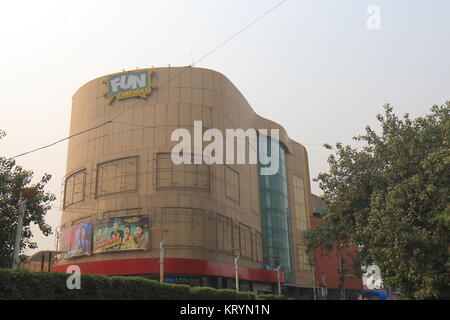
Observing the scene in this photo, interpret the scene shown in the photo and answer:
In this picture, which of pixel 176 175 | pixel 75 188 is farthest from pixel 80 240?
pixel 176 175

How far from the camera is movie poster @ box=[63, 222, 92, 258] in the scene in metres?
52.9

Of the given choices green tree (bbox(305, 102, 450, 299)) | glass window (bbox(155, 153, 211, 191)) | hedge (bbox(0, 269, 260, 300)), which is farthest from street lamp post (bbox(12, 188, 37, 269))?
glass window (bbox(155, 153, 211, 191))

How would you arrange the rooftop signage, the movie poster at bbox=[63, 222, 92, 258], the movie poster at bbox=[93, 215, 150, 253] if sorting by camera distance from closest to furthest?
1. the movie poster at bbox=[93, 215, 150, 253]
2. the movie poster at bbox=[63, 222, 92, 258]
3. the rooftop signage

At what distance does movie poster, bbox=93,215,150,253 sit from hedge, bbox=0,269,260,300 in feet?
76.8

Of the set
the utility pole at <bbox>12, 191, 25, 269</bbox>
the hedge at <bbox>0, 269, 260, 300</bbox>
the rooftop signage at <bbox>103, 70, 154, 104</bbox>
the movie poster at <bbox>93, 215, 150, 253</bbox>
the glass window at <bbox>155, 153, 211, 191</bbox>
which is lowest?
the hedge at <bbox>0, 269, 260, 300</bbox>

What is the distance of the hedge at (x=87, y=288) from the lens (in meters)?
16.3

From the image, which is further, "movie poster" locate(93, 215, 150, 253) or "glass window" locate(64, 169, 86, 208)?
"glass window" locate(64, 169, 86, 208)

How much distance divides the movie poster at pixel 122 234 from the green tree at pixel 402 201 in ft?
75.3

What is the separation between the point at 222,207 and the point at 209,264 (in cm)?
832

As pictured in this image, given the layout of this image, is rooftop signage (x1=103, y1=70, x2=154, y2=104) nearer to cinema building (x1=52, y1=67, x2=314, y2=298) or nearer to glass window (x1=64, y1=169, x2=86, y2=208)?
cinema building (x1=52, y1=67, x2=314, y2=298)

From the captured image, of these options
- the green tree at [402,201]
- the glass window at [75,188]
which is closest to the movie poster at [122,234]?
the glass window at [75,188]

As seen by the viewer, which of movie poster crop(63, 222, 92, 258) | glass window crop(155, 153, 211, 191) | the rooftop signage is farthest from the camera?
the rooftop signage
